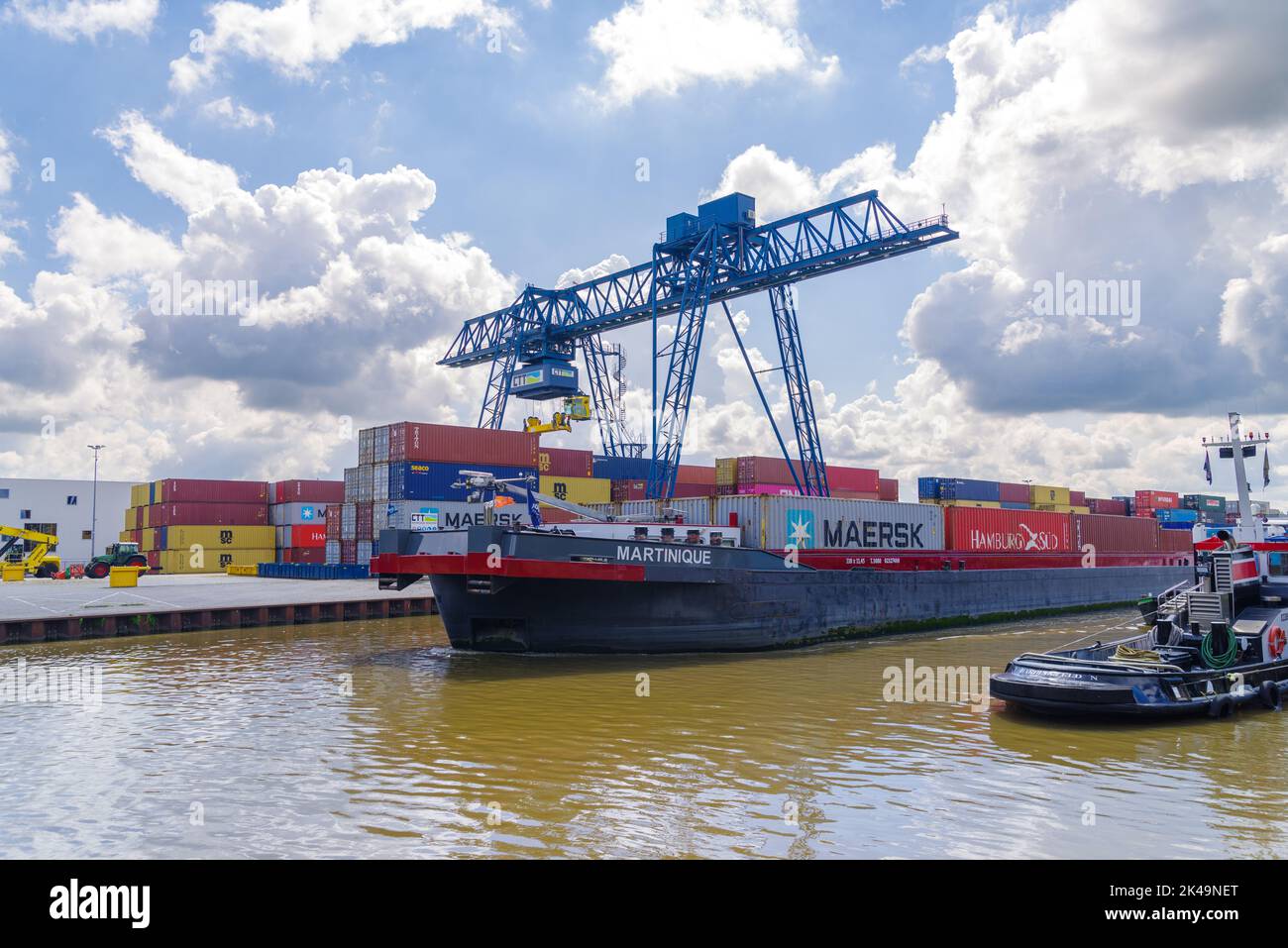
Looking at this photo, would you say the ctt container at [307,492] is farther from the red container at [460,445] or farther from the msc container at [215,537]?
→ the red container at [460,445]

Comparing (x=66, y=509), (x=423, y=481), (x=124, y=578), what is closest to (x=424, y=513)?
(x=423, y=481)

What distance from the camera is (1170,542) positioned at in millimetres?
49906

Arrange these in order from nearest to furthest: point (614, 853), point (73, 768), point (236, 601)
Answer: point (614, 853)
point (73, 768)
point (236, 601)

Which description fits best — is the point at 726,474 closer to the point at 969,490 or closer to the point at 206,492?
the point at 969,490

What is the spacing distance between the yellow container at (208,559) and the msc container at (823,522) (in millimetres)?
48104

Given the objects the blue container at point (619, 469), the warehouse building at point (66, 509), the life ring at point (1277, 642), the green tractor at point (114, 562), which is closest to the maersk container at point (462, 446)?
the blue container at point (619, 469)

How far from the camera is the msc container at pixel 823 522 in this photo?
90.6 ft

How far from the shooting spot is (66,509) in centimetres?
8088

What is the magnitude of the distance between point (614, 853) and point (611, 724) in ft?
20.3

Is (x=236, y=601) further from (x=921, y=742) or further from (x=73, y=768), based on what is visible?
(x=921, y=742)

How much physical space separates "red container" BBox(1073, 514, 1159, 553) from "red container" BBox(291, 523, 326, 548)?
164 feet

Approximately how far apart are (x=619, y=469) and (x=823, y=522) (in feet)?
94.0

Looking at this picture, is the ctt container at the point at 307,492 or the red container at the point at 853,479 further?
the ctt container at the point at 307,492
